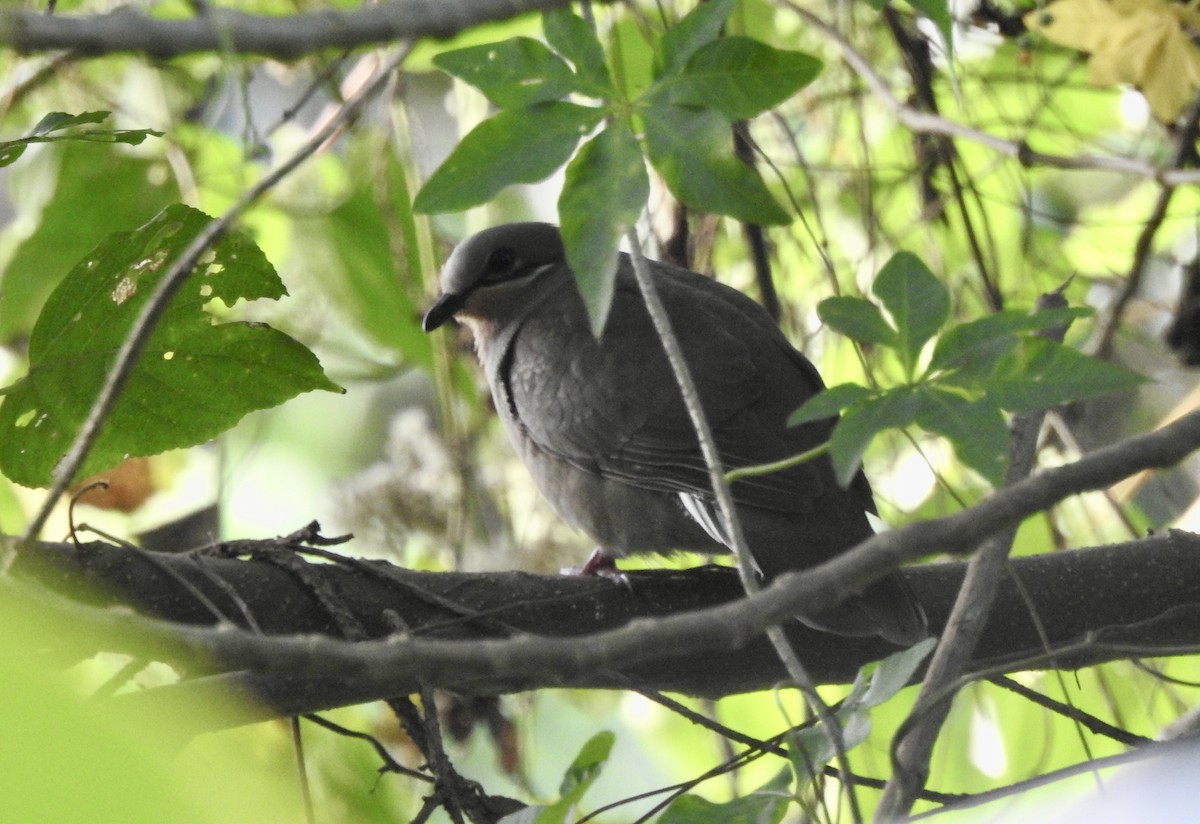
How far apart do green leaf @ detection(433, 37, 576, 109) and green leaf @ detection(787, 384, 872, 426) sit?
0.51 m

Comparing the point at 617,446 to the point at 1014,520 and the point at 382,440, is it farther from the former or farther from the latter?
the point at 382,440

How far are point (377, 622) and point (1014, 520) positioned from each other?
117 cm

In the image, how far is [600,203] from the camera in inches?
58.1

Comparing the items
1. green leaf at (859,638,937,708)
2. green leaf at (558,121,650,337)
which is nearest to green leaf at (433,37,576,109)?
green leaf at (558,121,650,337)

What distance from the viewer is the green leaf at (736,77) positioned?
1563 mm

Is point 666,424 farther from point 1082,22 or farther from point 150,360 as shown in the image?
point 1082,22

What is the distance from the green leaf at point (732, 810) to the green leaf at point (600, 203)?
1.87 feet

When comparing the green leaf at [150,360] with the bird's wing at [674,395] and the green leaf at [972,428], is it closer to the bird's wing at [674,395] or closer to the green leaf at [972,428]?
the green leaf at [972,428]

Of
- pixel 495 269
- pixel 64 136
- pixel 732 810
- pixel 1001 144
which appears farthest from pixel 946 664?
pixel 495 269

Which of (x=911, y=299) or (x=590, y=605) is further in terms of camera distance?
(x=590, y=605)

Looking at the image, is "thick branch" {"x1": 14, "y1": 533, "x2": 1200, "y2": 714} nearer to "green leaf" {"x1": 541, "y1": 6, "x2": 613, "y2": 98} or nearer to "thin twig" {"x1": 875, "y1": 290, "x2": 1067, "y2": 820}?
"thin twig" {"x1": 875, "y1": 290, "x2": 1067, "y2": 820}

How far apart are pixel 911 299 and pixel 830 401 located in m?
0.26

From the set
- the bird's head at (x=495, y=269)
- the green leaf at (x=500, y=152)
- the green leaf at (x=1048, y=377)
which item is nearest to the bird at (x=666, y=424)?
the bird's head at (x=495, y=269)

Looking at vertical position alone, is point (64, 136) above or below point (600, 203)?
above
